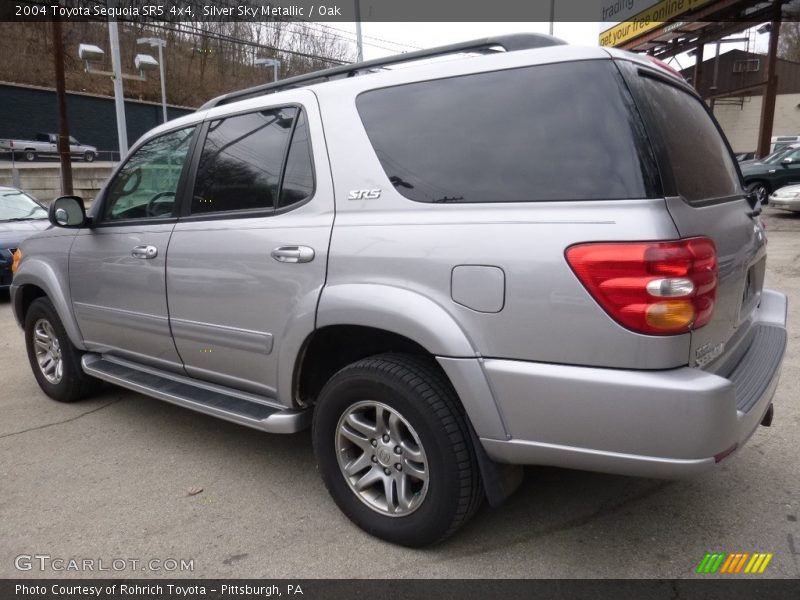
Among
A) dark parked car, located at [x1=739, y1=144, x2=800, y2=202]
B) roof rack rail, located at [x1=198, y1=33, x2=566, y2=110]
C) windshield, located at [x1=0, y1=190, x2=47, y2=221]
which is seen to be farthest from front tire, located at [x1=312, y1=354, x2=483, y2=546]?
dark parked car, located at [x1=739, y1=144, x2=800, y2=202]

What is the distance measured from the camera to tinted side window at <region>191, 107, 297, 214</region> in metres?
2.99

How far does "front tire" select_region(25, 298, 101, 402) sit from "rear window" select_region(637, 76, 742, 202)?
152 inches

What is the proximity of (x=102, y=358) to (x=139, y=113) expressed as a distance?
38956mm

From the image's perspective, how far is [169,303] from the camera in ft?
11.0

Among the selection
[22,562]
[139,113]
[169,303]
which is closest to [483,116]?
[169,303]

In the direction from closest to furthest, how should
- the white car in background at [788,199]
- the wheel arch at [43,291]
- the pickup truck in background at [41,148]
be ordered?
the wheel arch at [43,291], the white car in background at [788,199], the pickup truck in background at [41,148]

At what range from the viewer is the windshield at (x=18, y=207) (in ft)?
30.0

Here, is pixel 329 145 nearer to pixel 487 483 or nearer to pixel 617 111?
pixel 617 111

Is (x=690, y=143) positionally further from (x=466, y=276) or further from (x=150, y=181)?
(x=150, y=181)

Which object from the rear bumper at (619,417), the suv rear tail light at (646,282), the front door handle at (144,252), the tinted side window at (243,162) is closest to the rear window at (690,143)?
the suv rear tail light at (646,282)

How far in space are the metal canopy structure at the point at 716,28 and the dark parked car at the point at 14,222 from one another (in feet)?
58.7

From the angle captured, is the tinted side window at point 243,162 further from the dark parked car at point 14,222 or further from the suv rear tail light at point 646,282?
the dark parked car at point 14,222

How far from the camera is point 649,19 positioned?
21.5 metres

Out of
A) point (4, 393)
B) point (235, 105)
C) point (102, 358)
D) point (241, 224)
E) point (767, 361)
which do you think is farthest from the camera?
point (4, 393)
